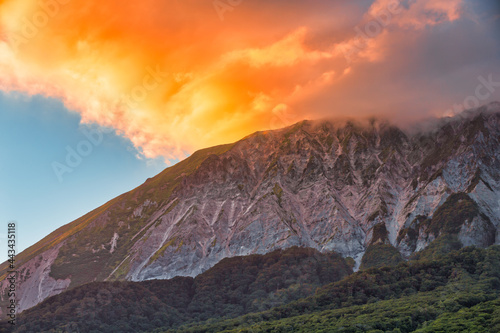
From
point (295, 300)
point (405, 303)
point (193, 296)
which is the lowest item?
point (405, 303)

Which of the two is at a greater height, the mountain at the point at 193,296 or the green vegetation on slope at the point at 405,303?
the mountain at the point at 193,296

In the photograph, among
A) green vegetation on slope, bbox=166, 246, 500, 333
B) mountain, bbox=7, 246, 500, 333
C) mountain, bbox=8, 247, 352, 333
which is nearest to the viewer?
green vegetation on slope, bbox=166, 246, 500, 333

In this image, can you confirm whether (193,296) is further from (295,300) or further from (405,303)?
(405,303)

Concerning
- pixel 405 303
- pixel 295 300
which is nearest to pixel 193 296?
pixel 295 300

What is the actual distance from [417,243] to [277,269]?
6172 cm

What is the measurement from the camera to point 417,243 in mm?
188750

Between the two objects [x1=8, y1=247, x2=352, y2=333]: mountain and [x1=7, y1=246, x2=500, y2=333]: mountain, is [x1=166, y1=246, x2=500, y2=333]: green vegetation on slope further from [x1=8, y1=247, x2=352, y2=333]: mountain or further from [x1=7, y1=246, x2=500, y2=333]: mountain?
[x1=8, y1=247, x2=352, y2=333]: mountain

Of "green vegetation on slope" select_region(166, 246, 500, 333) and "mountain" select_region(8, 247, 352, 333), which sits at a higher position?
"mountain" select_region(8, 247, 352, 333)

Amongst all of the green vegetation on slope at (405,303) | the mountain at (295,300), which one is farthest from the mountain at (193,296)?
the green vegetation on slope at (405,303)

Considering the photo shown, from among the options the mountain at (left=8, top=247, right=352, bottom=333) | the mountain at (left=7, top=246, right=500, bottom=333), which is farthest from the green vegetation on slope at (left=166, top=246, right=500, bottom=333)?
the mountain at (left=8, top=247, right=352, bottom=333)

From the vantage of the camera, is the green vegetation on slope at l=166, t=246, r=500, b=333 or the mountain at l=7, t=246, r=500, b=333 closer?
the green vegetation on slope at l=166, t=246, r=500, b=333

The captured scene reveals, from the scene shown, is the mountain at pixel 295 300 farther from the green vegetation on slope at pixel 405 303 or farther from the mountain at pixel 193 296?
the mountain at pixel 193 296

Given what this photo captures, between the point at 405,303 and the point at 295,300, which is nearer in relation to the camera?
the point at 405,303

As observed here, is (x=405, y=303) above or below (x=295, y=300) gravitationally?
below
